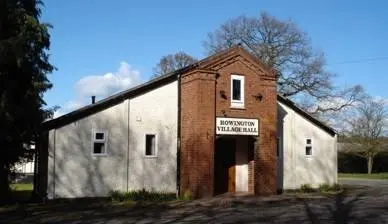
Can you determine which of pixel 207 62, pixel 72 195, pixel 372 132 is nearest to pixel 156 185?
pixel 72 195

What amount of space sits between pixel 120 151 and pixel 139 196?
6.68 feet

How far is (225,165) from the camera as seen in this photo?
1072 inches

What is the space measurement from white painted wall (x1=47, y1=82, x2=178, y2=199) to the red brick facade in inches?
26.6

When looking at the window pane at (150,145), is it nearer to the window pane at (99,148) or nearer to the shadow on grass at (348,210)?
the window pane at (99,148)

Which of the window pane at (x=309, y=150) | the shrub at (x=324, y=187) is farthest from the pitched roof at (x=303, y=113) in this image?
the shrub at (x=324, y=187)

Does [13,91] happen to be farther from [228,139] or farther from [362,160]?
[362,160]

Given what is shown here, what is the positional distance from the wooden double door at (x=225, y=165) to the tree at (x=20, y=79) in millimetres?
8020

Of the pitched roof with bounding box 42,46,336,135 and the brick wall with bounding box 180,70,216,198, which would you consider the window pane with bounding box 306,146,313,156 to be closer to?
the pitched roof with bounding box 42,46,336,135

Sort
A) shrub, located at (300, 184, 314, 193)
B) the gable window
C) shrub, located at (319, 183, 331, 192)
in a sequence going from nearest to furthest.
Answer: shrub, located at (300, 184, 314, 193) → shrub, located at (319, 183, 331, 192) → the gable window

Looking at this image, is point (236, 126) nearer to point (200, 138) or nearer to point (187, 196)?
point (200, 138)

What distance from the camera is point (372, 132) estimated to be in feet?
211

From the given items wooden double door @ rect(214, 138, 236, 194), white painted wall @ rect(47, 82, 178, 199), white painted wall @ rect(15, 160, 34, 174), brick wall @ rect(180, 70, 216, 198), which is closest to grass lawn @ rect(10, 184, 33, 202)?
white painted wall @ rect(15, 160, 34, 174)

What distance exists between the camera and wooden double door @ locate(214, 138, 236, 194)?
26.9 metres

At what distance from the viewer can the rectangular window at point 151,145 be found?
2512 cm
